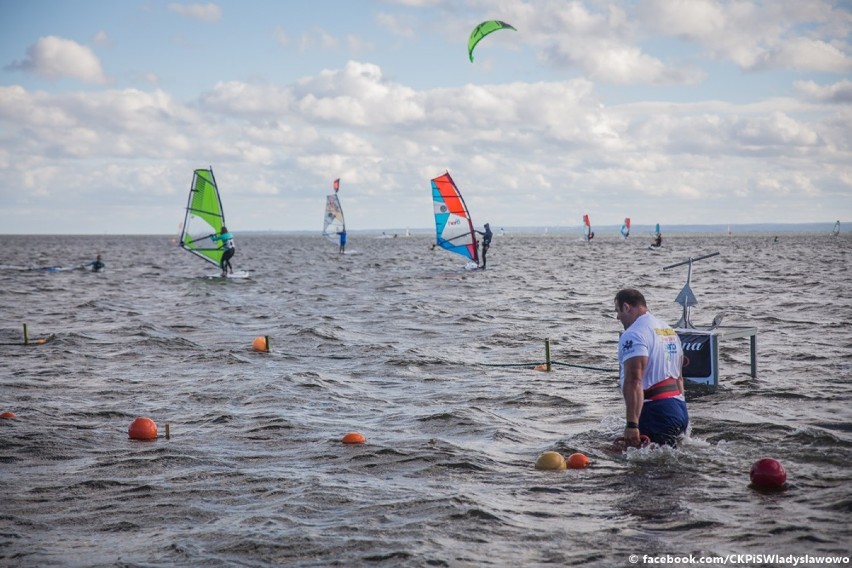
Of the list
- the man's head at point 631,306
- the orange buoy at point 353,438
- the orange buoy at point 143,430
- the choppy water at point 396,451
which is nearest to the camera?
the choppy water at point 396,451

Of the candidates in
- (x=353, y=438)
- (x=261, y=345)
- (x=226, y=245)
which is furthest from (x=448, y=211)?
(x=353, y=438)

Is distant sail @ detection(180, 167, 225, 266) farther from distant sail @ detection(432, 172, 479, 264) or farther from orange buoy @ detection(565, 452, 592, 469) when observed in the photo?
orange buoy @ detection(565, 452, 592, 469)

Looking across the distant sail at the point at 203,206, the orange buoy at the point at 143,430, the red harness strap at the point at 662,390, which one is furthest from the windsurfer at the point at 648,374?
the distant sail at the point at 203,206

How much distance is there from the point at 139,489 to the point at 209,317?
15.7 m

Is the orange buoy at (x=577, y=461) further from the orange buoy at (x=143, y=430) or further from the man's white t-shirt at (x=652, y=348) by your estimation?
the orange buoy at (x=143, y=430)

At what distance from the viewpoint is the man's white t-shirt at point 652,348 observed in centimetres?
777

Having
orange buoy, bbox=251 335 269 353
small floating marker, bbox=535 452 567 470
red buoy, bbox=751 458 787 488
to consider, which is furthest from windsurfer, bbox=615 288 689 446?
orange buoy, bbox=251 335 269 353

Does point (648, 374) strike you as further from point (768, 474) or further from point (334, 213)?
point (334, 213)

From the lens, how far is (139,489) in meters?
7.80

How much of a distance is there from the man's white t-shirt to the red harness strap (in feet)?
0.11

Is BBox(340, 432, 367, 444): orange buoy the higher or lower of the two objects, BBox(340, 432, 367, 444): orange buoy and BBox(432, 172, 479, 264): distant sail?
the lower

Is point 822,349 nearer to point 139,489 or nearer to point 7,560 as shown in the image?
point 139,489

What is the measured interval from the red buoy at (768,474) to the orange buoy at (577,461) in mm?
1494

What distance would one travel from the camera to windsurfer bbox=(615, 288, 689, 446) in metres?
7.75
